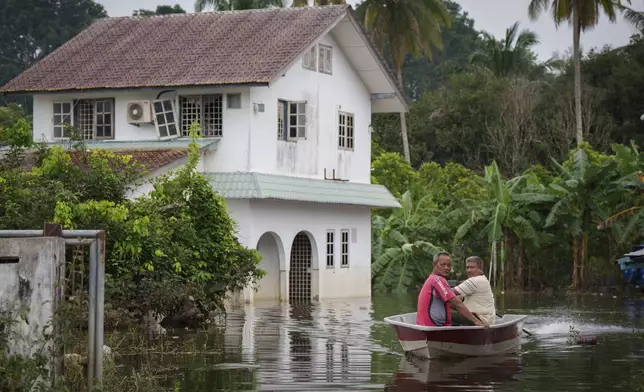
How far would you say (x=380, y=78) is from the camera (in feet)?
140

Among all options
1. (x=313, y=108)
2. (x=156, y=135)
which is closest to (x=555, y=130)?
(x=313, y=108)

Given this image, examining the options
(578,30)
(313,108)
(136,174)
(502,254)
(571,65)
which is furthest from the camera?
(571,65)

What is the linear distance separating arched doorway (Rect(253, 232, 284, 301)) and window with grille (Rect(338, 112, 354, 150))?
14.0 feet

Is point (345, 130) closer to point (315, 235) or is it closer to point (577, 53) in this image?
point (315, 235)

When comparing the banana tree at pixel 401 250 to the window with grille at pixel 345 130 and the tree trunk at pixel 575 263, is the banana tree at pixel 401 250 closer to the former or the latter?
the tree trunk at pixel 575 263

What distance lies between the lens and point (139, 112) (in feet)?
125

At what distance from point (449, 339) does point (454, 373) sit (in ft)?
4.94

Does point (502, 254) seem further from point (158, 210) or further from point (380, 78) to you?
point (158, 210)

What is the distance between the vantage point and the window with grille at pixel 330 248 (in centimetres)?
4144

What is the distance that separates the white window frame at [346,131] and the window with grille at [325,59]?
4.93 ft

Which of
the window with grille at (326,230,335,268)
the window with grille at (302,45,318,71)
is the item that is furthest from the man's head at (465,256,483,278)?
the window with grille at (326,230,335,268)

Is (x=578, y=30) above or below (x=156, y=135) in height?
Result: above

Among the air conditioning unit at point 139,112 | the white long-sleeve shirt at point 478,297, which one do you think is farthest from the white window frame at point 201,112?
the white long-sleeve shirt at point 478,297

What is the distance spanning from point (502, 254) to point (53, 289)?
32.9 metres
